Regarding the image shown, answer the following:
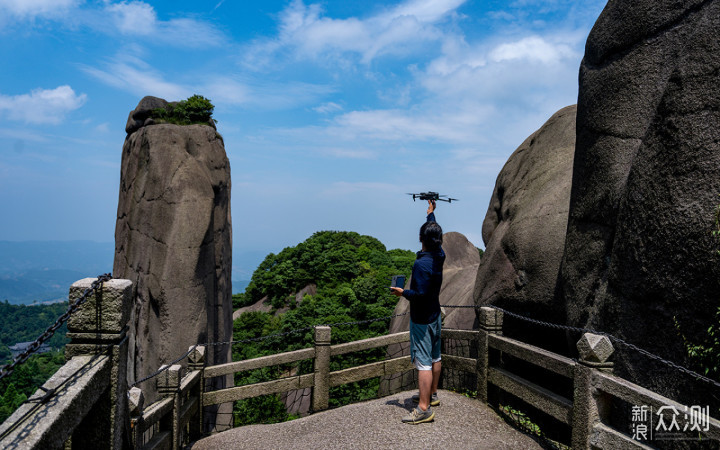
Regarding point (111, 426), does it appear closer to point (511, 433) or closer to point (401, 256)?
point (511, 433)

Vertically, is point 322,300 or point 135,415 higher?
point 135,415

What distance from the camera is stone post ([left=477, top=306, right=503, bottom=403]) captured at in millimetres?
7203

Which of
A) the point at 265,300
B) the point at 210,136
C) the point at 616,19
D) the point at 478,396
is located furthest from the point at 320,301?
the point at 616,19

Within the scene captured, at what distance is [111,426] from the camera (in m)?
4.04

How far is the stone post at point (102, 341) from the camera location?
385 centimetres

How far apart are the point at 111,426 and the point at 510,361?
24.9ft

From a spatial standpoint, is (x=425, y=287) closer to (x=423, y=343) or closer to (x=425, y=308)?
(x=425, y=308)

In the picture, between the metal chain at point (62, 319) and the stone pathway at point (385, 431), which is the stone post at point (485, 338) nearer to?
the stone pathway at point (385, 431)

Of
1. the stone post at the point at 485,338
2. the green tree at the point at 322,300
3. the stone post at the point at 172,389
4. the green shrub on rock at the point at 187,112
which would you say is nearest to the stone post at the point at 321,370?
the stone post at the point at 172,389

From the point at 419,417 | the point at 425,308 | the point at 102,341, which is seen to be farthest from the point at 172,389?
the point at 425,308

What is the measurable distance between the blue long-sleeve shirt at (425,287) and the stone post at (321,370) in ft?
6.48

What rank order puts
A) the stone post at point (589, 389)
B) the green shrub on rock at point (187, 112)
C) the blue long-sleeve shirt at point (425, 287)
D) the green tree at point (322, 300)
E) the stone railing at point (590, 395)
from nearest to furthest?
the stone railing at point (590, 395), the stone post at point (589, 389), the blue long-sleeve shirt at point (425, 287), the green shrub on rock at point (187, 112), the green tree at point (322, 300)

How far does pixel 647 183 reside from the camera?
5.55 metres

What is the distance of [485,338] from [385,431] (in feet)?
6.84
